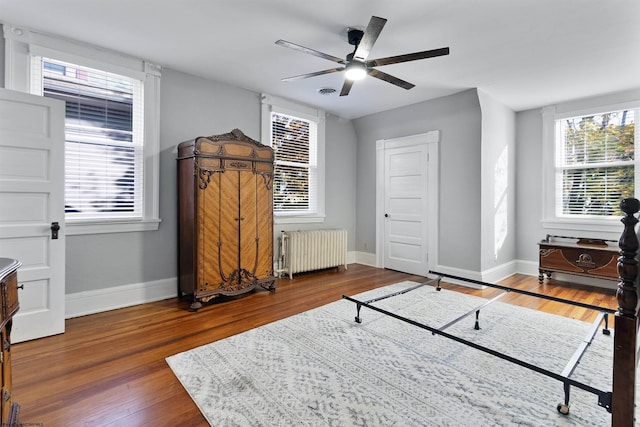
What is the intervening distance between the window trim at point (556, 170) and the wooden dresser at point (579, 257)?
19 cm

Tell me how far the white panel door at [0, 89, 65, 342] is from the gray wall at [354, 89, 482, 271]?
14.5 feet

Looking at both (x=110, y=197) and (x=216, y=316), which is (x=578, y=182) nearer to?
(x=216, y=316)

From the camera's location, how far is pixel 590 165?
4.58 metres

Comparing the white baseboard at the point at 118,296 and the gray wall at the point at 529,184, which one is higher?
the gray wall at the point at 529,184

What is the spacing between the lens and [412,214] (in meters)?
5.13

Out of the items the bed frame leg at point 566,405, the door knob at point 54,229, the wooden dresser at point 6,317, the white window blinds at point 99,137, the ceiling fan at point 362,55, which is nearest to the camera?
the wooden dresser at point 6,317

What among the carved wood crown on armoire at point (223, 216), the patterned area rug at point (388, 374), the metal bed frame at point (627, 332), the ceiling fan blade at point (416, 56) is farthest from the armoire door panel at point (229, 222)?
the metal bed frame at point (627, 332)

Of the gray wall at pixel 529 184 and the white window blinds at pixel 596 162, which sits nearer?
the white window blinds at pixel 596 162

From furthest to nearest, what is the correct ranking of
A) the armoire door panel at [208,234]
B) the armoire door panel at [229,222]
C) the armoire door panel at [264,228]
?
the armoire door panel at [264,228], the armoire door panel at [229,222], the armoire door panel at [208,234]

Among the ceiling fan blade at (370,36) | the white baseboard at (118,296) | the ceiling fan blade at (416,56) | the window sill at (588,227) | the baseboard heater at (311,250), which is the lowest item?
the white baseboard at (118,296)

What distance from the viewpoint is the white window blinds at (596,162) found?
434 centimetres

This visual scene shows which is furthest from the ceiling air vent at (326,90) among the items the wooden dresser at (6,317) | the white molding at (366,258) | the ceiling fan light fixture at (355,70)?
the wooden dresser at (6,317)

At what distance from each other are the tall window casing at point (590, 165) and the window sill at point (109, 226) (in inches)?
221

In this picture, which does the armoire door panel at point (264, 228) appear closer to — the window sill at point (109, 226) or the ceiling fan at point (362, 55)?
the window sill at point (109, 226)
